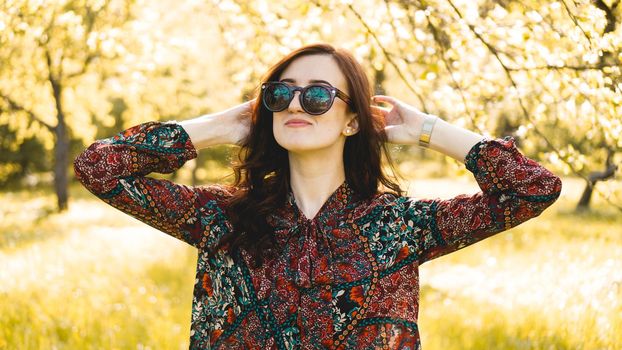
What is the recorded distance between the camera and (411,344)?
Result: 2.71 m

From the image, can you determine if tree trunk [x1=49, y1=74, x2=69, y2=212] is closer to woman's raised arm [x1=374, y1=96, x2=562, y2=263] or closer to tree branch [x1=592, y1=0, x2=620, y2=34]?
tree branch [x1=592, y1=0, x2=620, y2=34]

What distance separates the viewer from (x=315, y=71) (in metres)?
2.90

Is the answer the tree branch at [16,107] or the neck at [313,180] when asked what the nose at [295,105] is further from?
the tree branch at [16,107]

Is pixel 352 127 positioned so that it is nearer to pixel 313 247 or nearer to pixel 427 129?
pixel 427 129

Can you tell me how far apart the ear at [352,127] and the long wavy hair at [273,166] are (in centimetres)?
2

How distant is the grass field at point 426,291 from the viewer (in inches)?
206

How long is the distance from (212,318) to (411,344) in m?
0.78

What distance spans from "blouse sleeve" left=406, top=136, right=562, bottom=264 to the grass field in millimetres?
1772

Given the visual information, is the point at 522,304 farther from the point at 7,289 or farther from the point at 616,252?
the point at 7,289

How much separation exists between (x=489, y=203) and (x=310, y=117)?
76 cm

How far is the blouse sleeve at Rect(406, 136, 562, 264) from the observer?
8.82 ft

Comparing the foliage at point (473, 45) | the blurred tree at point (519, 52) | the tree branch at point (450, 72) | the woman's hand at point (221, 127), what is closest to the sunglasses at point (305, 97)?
the woman's hand at point (221, 127)

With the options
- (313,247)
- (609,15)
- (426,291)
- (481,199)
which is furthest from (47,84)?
(481,199)

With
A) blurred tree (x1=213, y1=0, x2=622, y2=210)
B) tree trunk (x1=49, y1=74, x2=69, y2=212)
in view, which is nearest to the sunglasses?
blurred tree (x1=213, y1=0, x2=622, y2=210)
